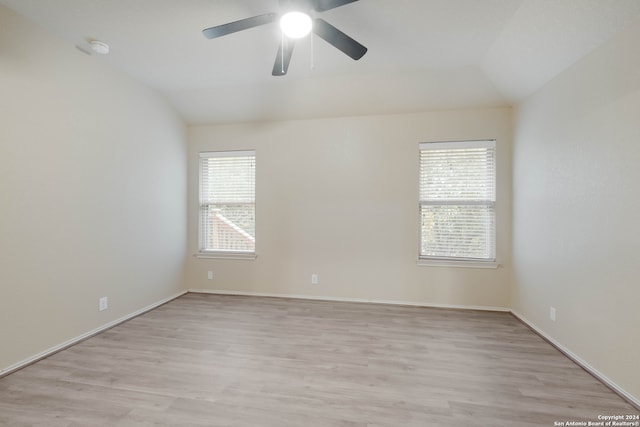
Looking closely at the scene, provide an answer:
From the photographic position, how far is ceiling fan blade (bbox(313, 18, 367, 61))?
189 centimetres

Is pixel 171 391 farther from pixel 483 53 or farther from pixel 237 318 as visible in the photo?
pixel 483 53

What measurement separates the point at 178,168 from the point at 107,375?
2.75 metres

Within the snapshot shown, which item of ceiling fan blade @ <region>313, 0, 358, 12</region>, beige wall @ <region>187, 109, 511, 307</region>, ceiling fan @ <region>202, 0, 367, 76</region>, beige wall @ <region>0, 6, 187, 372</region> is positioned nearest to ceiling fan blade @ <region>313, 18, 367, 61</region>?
ceiling fan @ <region>202, 0, 367, 76</region>

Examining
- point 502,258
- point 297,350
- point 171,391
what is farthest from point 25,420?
point 502,258

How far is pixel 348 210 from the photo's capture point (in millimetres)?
3908

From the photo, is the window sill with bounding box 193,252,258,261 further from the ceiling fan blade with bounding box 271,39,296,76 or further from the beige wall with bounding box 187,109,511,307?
the ceiling fan blade with bounding box 271,39,296,76

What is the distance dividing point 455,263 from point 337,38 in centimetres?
299

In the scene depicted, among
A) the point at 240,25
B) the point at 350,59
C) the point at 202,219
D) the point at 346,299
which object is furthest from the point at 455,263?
the point at 202,219

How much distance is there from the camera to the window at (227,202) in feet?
13.8

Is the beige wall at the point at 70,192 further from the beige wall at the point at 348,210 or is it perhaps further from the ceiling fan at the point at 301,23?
the ceiling fan at the point at 301,23

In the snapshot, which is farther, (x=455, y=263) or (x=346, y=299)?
(x=346, y=299)

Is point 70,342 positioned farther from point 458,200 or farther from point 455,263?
point 458,200

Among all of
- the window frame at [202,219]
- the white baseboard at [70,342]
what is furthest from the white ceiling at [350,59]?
the white baseboard at [70,342]

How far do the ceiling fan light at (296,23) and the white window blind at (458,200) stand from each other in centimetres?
239
